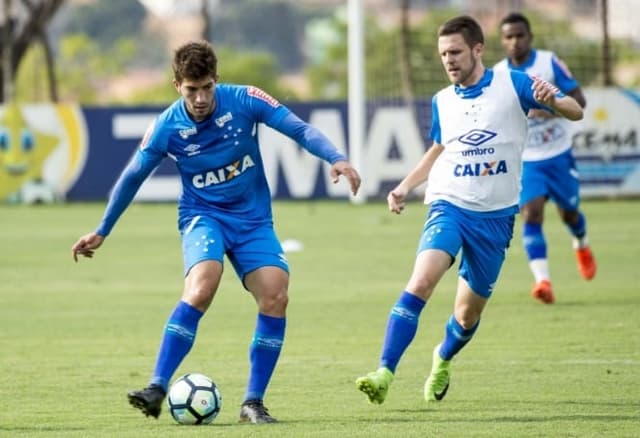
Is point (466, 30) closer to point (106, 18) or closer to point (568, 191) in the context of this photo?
point (568, 191)

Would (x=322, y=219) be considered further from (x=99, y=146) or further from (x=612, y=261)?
(x=612, y=261)

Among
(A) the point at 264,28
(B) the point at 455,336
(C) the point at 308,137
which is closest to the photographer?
(C) the point at 308,137

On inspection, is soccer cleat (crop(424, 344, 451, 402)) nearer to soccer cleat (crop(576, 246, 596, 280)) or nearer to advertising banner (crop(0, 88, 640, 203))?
soccer cleat (crop(576, 246, 596, 280))

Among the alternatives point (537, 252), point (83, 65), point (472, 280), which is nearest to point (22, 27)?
point (537, 252)

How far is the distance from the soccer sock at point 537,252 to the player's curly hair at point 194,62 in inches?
256

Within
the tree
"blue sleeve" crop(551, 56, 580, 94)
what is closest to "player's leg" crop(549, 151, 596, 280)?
"blue sleeve" crop(551, 56, 580, 94)

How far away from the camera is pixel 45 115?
3041cm

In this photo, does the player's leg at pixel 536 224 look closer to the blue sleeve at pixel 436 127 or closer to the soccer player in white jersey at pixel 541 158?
the soccer player in white jersey at pixel 541 158

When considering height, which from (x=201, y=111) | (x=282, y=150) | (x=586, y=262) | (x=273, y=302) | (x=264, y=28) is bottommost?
(x=264, y=28)

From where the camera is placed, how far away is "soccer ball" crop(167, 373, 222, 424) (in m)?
8.20

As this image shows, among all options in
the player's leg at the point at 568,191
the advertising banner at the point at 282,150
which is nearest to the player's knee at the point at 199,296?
the player's leg at the point at 568,191

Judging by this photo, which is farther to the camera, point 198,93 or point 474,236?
point 474,236

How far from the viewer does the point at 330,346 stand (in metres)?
11.7

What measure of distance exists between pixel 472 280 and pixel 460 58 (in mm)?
1290
